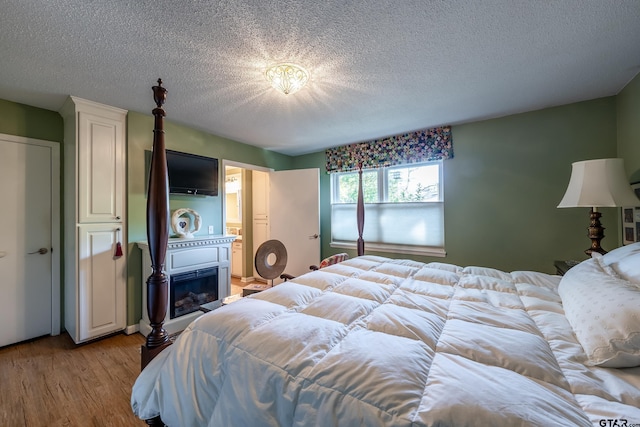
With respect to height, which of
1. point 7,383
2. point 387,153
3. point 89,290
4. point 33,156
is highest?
point 387,153

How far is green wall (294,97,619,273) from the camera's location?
7.84 feet

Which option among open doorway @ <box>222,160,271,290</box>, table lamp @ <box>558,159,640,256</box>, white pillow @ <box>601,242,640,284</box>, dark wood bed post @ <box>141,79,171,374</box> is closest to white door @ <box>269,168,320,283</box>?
open doorway @ <box>222,160,271,290</box>

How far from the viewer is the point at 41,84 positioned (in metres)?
1.99

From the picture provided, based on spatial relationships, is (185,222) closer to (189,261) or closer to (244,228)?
(189,261)

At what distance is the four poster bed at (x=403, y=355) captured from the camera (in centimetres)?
60

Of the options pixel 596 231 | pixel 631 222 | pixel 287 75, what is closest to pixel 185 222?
pixel 287 75

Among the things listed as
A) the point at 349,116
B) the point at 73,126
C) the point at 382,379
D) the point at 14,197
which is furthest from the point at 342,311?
the point at 14,197

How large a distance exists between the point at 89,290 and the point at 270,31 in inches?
109

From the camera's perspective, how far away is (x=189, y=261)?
8.91ft

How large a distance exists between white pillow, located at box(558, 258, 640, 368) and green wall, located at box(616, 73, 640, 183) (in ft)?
5.63

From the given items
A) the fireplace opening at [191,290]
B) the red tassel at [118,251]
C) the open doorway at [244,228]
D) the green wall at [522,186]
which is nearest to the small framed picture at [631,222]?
the green wall at [522,186]

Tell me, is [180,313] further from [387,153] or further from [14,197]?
[387,153]

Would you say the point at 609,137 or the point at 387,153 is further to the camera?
the point at 387,153

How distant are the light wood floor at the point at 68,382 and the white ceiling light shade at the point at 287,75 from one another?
2392 mm
